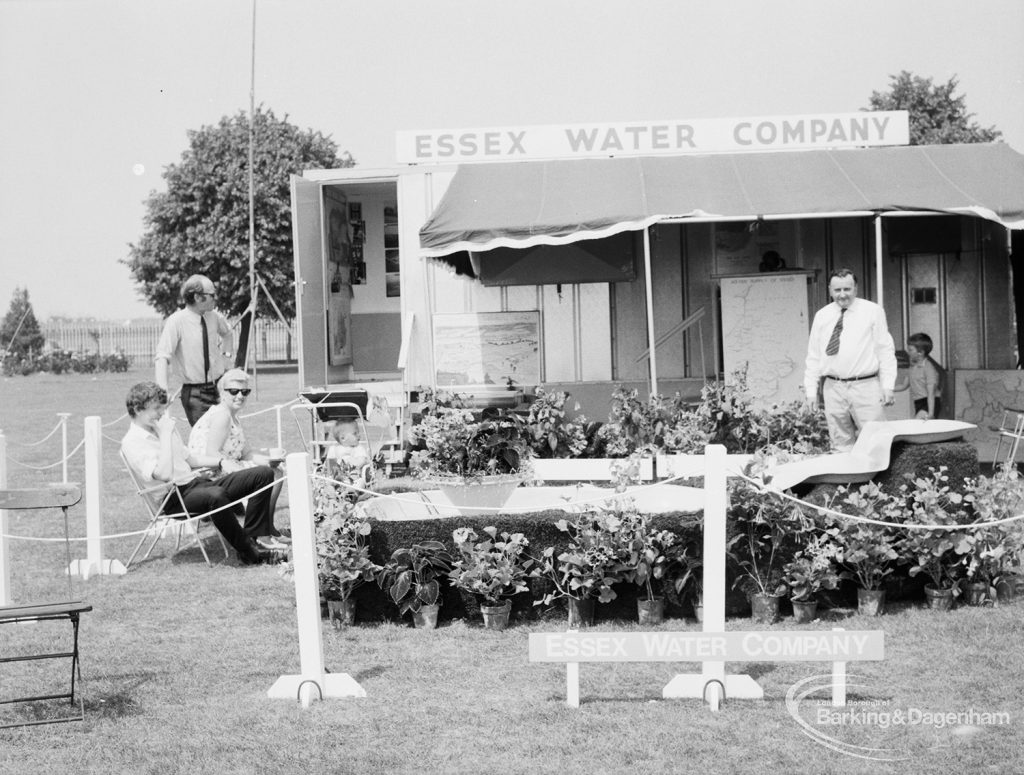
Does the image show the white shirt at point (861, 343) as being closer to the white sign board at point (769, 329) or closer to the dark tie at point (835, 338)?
the dark tie at point (835, 338)

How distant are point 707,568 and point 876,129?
6.88 metres

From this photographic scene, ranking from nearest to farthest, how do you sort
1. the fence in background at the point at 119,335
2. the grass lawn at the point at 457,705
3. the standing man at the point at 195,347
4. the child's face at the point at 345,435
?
the grass lawn at the point at 457,705 → the standing man at the point at 195,347 → the child's face at the point at 345,435 → the fence in background at the point at 119,335

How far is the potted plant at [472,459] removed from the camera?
6762 mm

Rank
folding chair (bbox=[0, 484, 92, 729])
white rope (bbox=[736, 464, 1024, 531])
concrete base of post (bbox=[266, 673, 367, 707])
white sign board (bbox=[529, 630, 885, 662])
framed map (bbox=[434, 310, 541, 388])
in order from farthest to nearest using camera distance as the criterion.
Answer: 1. framed map (bbox=[434, 310, 541, 388])
2. white rope (bbox=[736, 464, 1024, 531])
3. concrete base of post (bbox=[266, 673, 367, 707])
4. folding chair (bbox=[0, 484, 92, 729])
5. white sign board (bbox=[529, 630, 885, 662])

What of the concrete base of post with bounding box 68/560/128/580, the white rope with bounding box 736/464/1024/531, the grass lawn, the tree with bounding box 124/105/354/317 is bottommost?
the grass lawn

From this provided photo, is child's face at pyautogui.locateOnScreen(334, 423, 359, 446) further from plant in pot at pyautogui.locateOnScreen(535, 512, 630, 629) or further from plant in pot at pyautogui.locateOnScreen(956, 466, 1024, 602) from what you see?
plant in pot at pyautogui.locateOnScreen(956, 466, 1024, 602)

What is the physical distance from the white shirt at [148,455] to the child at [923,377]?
601 centimetres

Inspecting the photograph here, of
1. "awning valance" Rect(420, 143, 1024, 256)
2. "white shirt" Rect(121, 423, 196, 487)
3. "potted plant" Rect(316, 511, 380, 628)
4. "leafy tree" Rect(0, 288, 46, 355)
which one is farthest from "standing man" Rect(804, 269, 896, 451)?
"leafy tree" Rect(0, 288, 46, 355)

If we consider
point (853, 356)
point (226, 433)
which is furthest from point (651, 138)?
point (226, 433)

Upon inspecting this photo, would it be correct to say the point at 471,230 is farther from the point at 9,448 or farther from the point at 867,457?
the point at 9,448

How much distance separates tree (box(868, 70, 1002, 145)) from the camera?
3117 cm

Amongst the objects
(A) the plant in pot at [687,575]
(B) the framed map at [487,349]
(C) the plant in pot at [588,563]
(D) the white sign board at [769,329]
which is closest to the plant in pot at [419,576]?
(C) the plant in pot at [588,563]

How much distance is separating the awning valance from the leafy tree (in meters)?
29.3

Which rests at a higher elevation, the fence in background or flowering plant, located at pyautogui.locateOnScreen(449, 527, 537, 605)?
the fence in background
